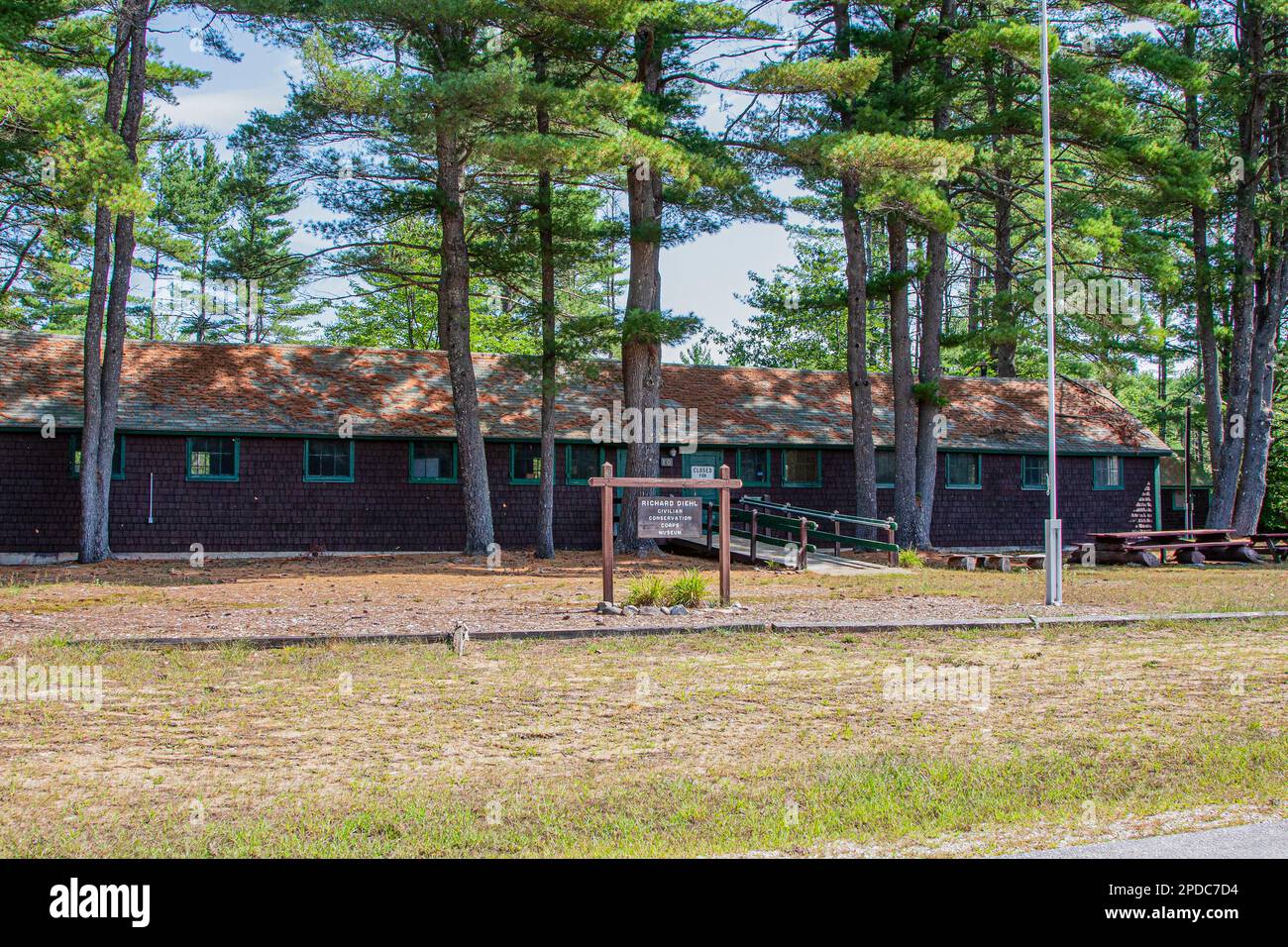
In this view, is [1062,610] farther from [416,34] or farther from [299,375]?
[299,375]

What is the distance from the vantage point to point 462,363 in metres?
23.0

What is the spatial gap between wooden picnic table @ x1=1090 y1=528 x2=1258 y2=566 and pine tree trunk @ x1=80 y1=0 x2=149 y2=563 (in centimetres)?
2060

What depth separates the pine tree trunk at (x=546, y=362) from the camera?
76.0 ft

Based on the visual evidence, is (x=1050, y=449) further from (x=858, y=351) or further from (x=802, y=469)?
(x=802, y=469)

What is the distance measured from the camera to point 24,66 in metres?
16.6

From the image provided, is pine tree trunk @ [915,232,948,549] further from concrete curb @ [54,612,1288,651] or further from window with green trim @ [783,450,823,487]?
concrete curb @ [54,612,1288,651]

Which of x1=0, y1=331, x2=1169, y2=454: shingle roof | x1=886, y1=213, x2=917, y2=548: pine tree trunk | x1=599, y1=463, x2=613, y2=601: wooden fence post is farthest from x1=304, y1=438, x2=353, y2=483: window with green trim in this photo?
x1=886, y1=213, x2=917, y2=548: pine tree trunk

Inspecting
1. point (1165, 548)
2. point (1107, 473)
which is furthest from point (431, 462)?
point (1107, 473)

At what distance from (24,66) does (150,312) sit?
31.3 meters

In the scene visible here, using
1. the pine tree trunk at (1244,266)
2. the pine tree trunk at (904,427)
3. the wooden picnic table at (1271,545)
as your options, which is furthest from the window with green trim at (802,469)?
the pine tree trunk at (1244,266)

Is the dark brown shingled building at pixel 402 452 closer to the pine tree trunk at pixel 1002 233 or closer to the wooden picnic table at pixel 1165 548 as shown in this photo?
the pine tree trunk at pixel 1002 233

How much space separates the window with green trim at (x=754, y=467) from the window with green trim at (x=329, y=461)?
30.3 ft
